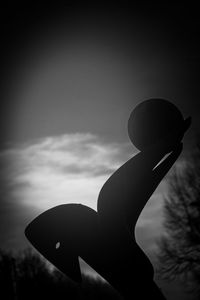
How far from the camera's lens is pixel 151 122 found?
6094mm

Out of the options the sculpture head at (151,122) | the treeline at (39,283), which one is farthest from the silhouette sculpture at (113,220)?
the treeline at (39,283)

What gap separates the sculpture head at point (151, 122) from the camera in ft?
20.0

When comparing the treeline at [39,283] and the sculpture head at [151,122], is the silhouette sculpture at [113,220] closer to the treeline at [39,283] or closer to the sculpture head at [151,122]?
the sculpture head at [151,122]

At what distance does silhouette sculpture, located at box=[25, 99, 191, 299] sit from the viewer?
563cm

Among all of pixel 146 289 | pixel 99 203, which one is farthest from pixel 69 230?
pixel 146 289

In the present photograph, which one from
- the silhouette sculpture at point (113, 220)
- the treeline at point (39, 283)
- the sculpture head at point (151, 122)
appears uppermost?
the treeline at point (39, 283)

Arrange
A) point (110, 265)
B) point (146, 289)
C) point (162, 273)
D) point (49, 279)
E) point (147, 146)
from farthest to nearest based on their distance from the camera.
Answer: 1. point (49, 279)
2. point (162, 273)
3. point (147, 146)
4. point (110, 265)
5. point (146, 289)

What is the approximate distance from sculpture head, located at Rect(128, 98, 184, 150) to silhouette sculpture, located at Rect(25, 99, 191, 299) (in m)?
0.02

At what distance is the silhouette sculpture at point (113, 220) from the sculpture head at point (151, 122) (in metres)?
0.02

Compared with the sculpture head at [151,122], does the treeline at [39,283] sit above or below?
above

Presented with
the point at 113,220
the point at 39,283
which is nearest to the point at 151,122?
the point at 113,220

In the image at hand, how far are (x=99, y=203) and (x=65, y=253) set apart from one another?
1.08m

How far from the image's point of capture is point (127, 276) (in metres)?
5.45

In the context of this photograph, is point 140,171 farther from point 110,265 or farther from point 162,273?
A: point 162,273
